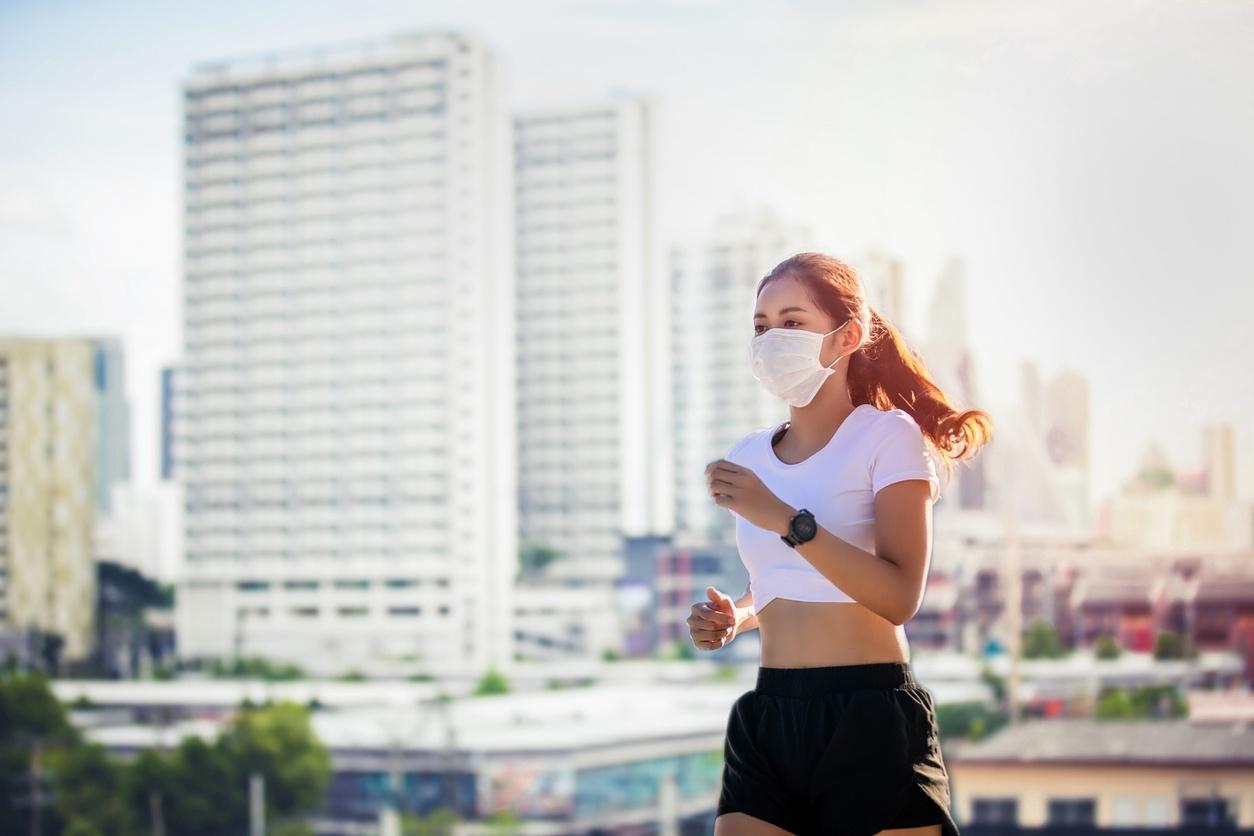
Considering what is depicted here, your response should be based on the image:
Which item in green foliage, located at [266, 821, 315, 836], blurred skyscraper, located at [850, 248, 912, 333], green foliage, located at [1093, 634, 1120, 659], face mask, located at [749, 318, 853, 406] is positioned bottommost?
green foliage, located at [266, 821, 315, 836]

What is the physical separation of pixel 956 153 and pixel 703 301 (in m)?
8.85

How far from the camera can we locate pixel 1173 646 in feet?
56.8

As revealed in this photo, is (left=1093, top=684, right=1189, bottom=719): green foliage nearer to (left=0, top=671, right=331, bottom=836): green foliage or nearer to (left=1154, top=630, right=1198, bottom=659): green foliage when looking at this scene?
(left=1154, top=630, right=1198, bottom=659): green foliage

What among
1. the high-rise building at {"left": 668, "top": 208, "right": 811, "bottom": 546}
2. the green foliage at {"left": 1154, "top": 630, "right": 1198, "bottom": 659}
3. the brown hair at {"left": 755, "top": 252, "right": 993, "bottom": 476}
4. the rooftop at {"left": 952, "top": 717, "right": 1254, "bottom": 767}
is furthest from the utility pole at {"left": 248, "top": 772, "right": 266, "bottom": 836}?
the brown hair at {"left": 755, "top": 252, "right": 993, "bottom": 476}

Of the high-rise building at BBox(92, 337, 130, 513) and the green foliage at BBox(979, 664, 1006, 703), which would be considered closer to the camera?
the green foliage at BBox(979, 664, 1006, 703)

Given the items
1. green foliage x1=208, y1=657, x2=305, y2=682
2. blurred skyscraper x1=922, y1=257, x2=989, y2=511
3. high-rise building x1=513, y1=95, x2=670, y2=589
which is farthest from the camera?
high-rise building x1=513, y1=95, x2=670, y2=589

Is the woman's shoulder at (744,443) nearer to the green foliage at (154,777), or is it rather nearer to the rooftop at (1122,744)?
the rooftop at (1122,744)

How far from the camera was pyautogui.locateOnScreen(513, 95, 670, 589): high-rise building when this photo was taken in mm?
27078

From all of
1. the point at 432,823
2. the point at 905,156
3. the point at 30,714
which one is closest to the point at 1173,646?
the point at 905,156

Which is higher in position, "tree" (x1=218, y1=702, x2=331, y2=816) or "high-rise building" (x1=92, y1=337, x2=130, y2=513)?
"high-rise building" (x1=92, y1=337, x2=130, y2=513)

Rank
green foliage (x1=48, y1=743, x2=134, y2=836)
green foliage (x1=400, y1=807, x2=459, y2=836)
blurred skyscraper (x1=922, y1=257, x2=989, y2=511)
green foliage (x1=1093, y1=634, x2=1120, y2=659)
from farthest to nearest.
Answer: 1. green foliage (x1=48, y1=743, x2=134, y2=836)
2. green foliage (x1=400, y1=807, x2=459, y2=836)
3. green foliage (x1=1093, y1=634, x2=1120, y2=659)
4. blurred skyscraper (x1=922, y1=257, x2=989, y2=511)

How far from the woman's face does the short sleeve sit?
78mm

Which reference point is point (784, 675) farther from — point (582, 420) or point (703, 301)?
point (582, 420)

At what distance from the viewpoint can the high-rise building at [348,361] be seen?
24.3 meters
